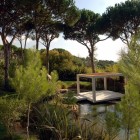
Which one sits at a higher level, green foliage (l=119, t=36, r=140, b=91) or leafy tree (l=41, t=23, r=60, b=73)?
leafy tree (l=41, t=23, r=60, b=73)

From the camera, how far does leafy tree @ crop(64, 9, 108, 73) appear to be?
32.2 m

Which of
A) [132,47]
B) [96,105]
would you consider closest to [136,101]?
[132,47]

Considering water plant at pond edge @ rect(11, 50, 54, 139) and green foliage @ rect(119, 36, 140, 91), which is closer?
green foliage @ rect(119, 36, 140, 91)

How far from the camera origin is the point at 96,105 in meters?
20.0

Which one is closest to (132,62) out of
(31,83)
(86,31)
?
(31,83)

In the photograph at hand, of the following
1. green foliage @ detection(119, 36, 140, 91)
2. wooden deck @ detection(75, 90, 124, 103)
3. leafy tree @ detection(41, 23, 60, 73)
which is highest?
leafy tree @ detection(41, 23, 60, 73)

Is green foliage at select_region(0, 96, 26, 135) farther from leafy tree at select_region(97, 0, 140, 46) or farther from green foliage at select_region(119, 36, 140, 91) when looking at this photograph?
leafy tree at select_region(97, 0, 140, 46)

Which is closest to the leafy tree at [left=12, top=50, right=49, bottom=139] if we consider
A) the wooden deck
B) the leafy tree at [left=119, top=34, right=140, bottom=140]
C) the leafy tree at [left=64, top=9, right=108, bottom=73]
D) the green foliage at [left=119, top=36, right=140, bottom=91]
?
the leafy tree at [left=119, top=34, right=140, bottom=140]

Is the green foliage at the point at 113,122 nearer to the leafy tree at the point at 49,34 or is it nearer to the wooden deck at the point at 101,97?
the wooden deck at the point at 101,97

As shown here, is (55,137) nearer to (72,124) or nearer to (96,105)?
(72,124)

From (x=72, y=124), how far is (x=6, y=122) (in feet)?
8.64

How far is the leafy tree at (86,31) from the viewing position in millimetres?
32250

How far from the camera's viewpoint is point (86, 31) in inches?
1304

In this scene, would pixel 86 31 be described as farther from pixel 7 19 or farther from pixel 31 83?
pixel 31 83
